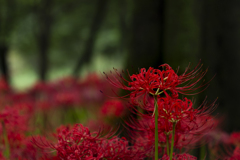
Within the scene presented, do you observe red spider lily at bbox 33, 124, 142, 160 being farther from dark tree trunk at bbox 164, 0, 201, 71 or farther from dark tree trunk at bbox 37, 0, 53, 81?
dark tree trunk at bbox 37, 0, 53, 81

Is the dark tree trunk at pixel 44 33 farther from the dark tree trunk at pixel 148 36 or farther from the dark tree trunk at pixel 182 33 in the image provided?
the dark tree trunk at pixel 182 33

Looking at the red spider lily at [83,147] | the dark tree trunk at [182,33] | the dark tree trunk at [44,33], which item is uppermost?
the dark tree trunk at [44,33]

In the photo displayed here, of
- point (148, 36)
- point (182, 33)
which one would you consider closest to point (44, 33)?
point (148, 36)

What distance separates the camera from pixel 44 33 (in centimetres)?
700

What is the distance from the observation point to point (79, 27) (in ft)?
30.3

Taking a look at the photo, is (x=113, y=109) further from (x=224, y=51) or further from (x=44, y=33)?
(x=44, y=33)

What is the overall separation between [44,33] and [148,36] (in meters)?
4.65

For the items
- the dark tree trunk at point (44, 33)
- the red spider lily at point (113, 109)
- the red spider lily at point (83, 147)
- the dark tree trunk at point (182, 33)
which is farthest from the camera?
the dark tree trunk at point (44, 33)

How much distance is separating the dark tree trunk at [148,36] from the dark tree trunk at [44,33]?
4134 mm

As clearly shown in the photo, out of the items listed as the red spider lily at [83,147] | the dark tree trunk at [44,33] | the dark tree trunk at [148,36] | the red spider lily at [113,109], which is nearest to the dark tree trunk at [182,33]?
the dark tree trunk at [148,36]

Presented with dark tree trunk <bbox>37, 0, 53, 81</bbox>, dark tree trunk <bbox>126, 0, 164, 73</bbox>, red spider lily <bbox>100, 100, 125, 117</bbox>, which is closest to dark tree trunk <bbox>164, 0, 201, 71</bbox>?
dark tree trunk <bbox>126, 0, 164, 73</bbox>

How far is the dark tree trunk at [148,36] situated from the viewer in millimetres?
2834

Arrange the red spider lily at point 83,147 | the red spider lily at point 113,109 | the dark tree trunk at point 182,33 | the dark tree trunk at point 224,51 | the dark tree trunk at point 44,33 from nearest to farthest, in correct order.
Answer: the red spider lily at point 83,147 < the red spider lily at point 113,109 < the dark tree trunk at point 182,33 < the dark tree trunk at point 224,51 < the dark tree trunk at point 44,33

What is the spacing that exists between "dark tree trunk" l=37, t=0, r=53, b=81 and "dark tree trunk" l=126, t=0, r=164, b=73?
413 cm
